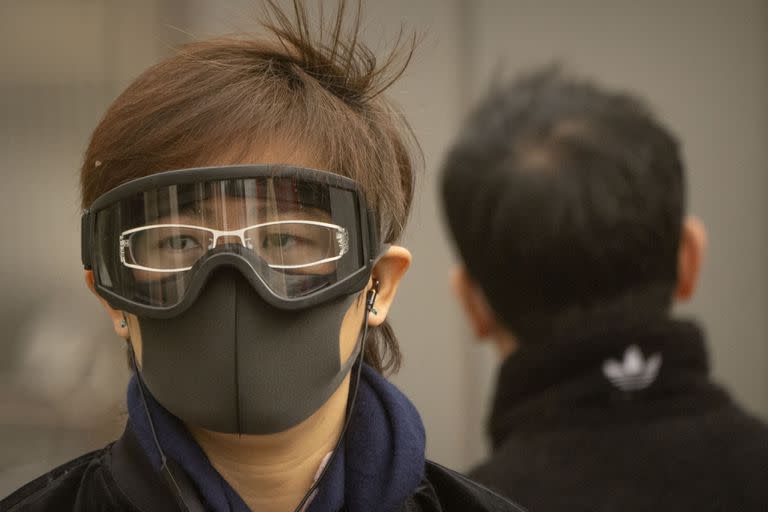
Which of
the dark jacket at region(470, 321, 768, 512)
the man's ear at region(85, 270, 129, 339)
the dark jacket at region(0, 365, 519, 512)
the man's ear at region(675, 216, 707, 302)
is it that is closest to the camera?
the dark jacket at region(0, 365, 519, 512)

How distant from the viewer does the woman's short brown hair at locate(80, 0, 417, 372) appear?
2.36m

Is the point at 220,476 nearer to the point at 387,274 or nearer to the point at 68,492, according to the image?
the point at 68,492

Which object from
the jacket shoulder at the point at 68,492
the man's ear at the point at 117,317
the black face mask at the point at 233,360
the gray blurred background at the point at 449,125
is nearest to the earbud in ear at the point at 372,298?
the black face mask at the point at 233,360

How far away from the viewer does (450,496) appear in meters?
2.60

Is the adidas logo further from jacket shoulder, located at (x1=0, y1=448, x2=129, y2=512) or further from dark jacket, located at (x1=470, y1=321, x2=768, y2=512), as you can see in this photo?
jacket shoulder, located at (x1=0, y1=448, x2=129, y2=512)

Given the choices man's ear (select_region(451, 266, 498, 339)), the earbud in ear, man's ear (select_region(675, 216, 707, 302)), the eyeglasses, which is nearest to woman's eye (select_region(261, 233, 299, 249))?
the eyeglasses

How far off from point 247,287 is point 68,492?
639 millimetres

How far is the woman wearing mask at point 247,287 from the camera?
2.25m

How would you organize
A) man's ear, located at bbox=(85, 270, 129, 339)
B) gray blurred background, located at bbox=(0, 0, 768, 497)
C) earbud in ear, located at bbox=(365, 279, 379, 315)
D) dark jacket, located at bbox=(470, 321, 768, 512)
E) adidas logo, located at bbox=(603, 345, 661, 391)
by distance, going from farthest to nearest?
gray blurred background, located at bbox=(0, 0, 768, 497), adidas logo, located at bbox=(603, 345, 661, 391), dark jacket, located at bbox=(470, 321, 768, 512), earbud in ear, located at bbox=(365, 279, 379, 315), man's ear, located at bbox=(85, 270, 129, 339)

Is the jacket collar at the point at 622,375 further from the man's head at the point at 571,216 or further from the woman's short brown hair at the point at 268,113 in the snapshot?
the woman's short brown hair at the point at 268,113

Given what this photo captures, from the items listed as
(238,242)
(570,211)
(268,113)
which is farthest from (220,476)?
(570,211)

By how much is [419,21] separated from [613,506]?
12.1 feet

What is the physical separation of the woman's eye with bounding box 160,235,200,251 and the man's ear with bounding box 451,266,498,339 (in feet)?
4.12

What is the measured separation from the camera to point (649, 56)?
20.9 feet
